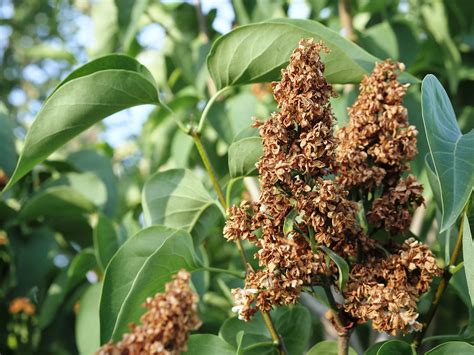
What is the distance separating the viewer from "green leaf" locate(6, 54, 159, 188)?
0.87 meters

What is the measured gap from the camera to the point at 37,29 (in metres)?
5.82

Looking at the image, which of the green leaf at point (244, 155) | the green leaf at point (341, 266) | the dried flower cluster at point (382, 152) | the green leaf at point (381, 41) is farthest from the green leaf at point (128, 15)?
the green leaf at point (341, 266)

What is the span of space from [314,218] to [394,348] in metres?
0.19

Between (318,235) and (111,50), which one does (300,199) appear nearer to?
(318,235)

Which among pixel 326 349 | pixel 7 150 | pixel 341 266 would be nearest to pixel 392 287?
pixel 341 266

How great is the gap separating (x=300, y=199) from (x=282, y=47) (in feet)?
0.78

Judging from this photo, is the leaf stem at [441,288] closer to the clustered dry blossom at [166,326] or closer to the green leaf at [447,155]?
the green leaf at [447,155]

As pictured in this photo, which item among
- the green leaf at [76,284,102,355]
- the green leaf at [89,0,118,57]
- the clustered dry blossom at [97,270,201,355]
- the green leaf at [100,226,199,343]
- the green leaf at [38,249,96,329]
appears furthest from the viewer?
the green leaf at [89,0,118,57]

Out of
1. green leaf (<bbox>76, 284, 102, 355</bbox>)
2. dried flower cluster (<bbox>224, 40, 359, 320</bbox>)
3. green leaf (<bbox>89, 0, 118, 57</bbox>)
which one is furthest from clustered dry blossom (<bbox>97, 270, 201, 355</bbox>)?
green leaf (<bbox>89, 0, 118, 57</bbox>)

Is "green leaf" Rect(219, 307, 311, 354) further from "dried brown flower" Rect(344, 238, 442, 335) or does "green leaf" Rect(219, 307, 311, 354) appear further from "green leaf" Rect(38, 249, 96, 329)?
"green leaf" Rect(38, 249, 96, 329)

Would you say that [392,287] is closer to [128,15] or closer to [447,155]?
[447,155]

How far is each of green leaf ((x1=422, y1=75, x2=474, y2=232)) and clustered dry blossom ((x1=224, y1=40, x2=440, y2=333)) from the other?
28 mm

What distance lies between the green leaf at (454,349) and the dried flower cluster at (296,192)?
16 cm

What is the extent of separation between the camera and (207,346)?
0.81m
